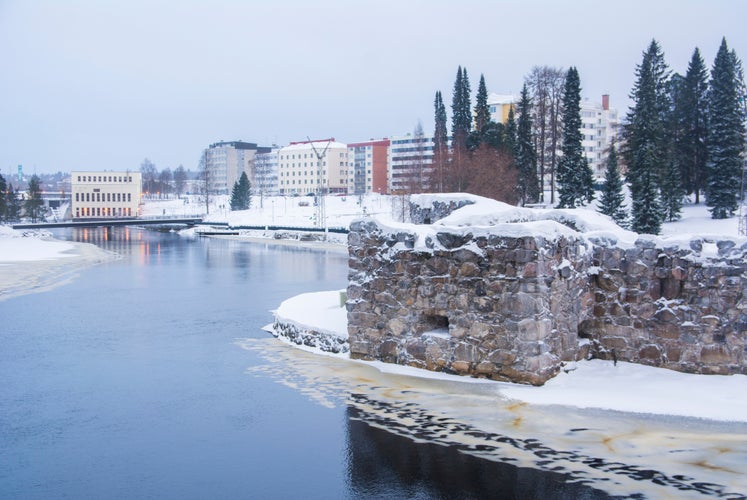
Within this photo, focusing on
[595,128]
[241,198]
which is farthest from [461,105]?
[595,128]

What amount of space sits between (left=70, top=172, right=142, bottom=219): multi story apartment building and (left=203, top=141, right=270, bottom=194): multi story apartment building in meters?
50.0

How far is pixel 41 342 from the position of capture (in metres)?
17.1

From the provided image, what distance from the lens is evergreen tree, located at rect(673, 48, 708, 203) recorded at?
5500cm

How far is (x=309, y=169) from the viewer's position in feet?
496

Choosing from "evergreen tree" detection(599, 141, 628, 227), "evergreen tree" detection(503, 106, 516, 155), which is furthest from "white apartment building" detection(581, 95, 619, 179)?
"evergreen tree" detection(599, 141, 628, 227)

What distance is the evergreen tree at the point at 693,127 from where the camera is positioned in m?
55.0

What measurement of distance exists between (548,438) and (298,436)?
3.43 meters

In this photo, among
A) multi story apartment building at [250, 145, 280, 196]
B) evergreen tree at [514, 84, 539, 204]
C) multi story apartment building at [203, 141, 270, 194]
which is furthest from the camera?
multi story apartment building at [203, 141, 270, 194]

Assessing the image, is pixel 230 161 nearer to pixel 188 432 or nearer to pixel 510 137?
pixel 510 137

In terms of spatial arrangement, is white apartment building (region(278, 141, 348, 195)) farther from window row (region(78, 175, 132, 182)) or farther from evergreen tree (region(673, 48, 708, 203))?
evergreen tree (region(673, 48, 708, 203))

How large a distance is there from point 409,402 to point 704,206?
161 ft

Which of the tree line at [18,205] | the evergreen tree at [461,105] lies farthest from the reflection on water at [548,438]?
the tree line at [18,205]

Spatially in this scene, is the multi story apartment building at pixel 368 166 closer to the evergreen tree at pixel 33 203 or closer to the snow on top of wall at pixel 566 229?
the evergreen tree at pixel 33 203

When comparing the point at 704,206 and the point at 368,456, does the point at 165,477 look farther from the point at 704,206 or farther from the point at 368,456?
the point at 704,206
